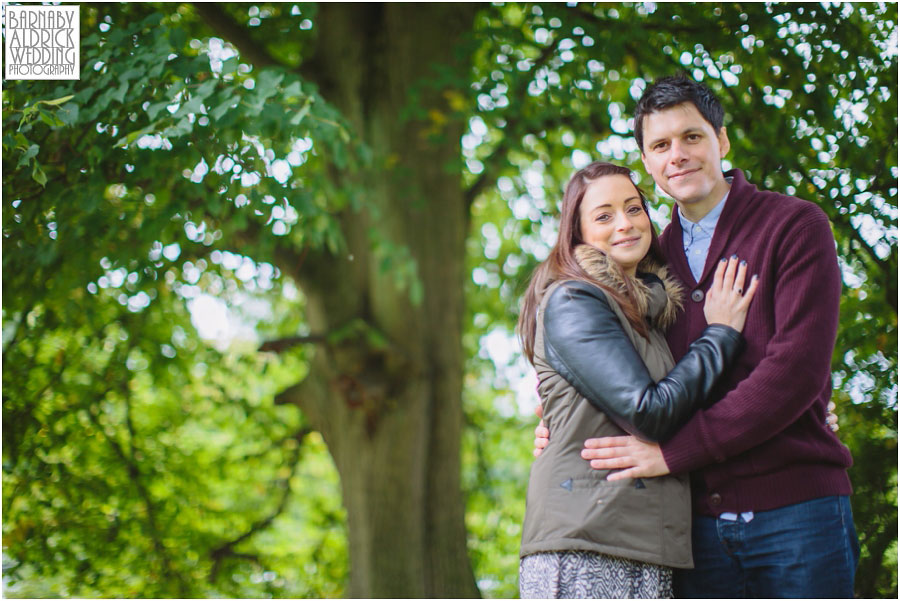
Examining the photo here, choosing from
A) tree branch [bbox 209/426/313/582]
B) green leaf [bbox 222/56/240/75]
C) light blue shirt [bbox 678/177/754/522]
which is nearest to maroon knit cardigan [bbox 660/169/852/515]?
light blue shirt [bbox 678/177/754/522]

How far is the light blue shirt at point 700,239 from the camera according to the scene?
2.31m

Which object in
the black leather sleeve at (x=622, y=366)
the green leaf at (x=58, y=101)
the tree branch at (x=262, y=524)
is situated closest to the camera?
the black leather sleeve at (x=622, y=366)

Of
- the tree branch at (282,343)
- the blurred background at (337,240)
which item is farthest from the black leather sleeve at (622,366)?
the tree branch at (282,343)

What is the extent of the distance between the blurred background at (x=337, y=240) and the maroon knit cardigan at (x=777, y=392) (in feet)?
4.08

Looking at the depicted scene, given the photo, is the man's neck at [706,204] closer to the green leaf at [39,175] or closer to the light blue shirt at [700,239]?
the light blue shirt at [700,239]

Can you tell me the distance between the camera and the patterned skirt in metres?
1.96

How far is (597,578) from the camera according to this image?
1.96m

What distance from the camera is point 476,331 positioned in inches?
291

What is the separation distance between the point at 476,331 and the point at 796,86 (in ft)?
14.1

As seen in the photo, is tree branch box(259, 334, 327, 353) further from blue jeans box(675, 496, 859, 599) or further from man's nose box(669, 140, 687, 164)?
blue jeans box(675, 496, 859, 599)

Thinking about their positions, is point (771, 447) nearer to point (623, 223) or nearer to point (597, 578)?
point (597, 578)

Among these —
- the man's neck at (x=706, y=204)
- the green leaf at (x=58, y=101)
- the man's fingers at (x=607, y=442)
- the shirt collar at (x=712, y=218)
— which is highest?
the green leaf at (x=58, y=101)

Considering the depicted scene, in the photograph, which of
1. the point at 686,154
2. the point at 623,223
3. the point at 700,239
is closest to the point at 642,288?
the point at 623,223

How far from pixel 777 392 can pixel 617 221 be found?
592 millimetres
